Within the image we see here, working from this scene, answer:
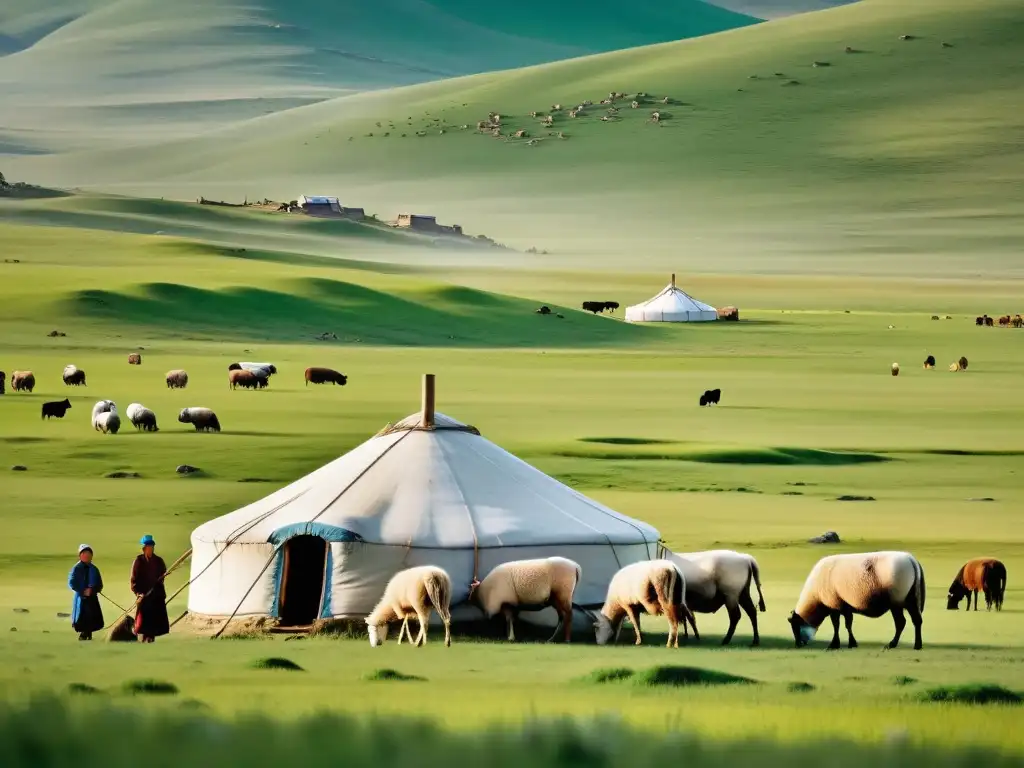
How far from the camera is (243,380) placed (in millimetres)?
55500

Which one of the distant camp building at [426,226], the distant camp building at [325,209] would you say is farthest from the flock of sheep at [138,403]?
the distant camp building at [426,226]

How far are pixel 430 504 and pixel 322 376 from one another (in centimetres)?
3936

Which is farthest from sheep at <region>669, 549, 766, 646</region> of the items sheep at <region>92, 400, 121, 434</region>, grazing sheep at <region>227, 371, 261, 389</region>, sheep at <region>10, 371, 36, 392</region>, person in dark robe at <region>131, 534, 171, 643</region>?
grazing sheep at <region>227, 371, 261, 389</region>

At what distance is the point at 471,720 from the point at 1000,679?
493 cm

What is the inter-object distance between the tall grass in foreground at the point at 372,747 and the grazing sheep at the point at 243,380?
1687 inches

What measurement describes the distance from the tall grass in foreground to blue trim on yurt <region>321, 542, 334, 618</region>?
21.4ft

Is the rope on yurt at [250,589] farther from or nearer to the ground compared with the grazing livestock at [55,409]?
nearer to the ground

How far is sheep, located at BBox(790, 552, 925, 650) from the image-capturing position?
57.2 ft

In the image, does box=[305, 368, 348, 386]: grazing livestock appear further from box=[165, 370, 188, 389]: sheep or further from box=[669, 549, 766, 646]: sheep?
box=[669, 549, 766, 646]: sheep

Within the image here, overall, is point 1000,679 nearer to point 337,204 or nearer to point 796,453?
point 796,453

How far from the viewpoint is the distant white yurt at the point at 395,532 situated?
1906cm

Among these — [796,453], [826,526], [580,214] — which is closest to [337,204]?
[580,214]

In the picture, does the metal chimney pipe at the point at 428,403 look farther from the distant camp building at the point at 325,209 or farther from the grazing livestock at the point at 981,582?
the distant camp building at the point at 325,209

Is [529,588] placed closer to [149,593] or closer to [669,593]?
[669,593]
